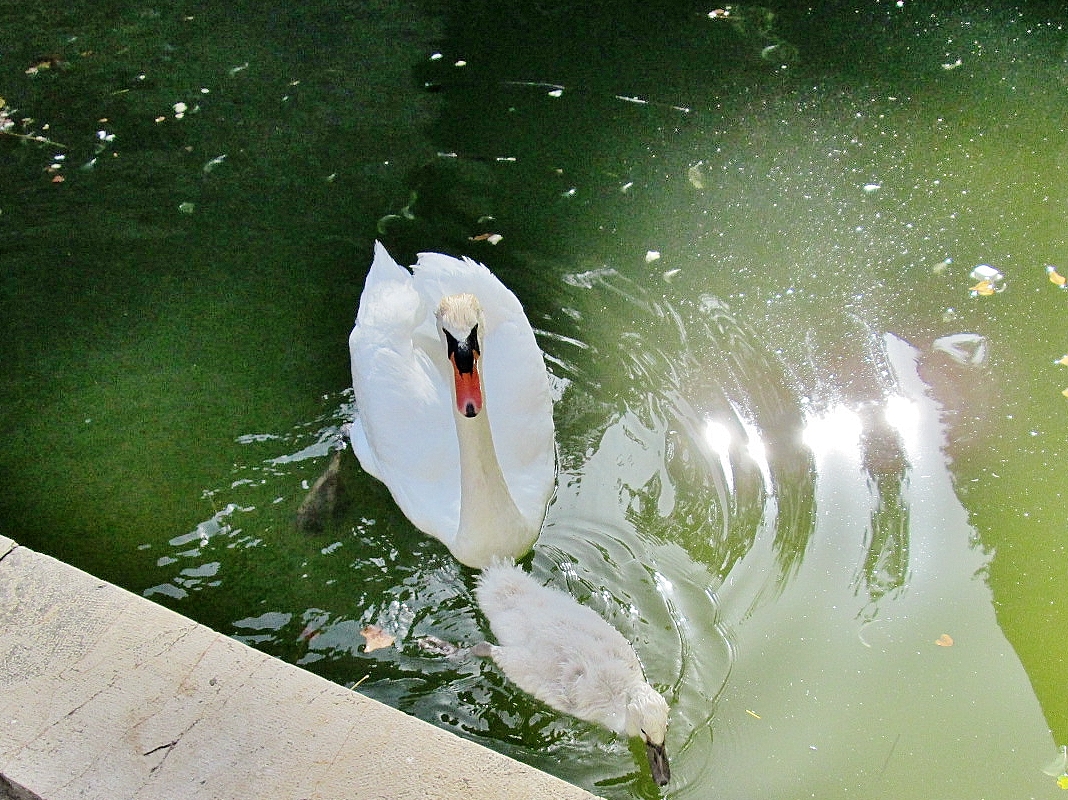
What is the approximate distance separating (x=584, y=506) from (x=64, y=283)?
3220 mm

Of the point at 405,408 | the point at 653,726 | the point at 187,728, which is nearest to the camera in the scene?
the point at 187,728

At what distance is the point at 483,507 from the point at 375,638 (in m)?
0.60

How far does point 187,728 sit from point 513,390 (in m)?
1.83

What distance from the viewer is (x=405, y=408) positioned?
4.06 m

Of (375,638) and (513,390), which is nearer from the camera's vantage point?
(375,638)

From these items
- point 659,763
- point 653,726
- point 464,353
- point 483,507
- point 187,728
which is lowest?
point 659,763

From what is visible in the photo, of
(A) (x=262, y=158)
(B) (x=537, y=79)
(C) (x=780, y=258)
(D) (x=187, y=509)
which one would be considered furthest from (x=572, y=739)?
(B) (x=537, y=79)

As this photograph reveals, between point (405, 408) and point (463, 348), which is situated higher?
point (463, 348)

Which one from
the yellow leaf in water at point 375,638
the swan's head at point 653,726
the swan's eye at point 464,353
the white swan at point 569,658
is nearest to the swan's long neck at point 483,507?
the white swan at point 569,658

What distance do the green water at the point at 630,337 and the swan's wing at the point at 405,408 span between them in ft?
0.66

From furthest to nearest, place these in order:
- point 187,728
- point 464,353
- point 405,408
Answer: point 405,408
point 464,353
point 187,728

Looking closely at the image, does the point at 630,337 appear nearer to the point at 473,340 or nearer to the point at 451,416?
the point at 451,416

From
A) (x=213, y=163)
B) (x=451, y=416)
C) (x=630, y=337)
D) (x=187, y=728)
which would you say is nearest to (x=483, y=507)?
(x=451, y=416)

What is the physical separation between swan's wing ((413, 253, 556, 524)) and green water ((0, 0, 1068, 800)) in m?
0.22
